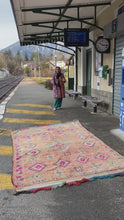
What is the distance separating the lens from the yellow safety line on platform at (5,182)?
3.01m

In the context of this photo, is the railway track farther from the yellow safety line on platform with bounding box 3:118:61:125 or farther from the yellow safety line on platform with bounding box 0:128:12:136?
the yellow safety line on platform with bounding box 0:128:12:136

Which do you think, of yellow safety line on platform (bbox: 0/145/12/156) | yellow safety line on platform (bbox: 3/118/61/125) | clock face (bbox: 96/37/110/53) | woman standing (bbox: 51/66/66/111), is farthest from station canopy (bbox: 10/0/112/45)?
yellow safety line on platform (bbox: 0/145/12/156)

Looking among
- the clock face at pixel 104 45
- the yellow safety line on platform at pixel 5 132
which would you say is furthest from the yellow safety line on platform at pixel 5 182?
the clock face at pixel 104 45

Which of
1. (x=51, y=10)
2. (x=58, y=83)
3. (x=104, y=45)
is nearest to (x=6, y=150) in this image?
(x=58, y=83)

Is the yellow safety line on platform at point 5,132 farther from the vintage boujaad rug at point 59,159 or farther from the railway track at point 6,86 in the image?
the railway track at point 6,86

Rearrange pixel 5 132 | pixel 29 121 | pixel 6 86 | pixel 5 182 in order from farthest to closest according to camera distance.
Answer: pixel 6 86
pixel 29 121
pixel 5 132
pixel 5 182

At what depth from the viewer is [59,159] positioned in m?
3.79

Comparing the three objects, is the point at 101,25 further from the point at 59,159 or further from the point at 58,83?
the point at 59,159

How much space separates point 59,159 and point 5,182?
107cm

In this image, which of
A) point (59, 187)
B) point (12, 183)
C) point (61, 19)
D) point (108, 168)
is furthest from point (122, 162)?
point (61, 19)

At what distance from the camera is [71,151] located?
414cm

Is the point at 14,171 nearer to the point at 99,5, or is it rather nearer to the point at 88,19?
the point at 99,5

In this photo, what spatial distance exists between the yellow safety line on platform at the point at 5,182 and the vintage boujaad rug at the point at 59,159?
93 mm

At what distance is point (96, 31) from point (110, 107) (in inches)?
138
